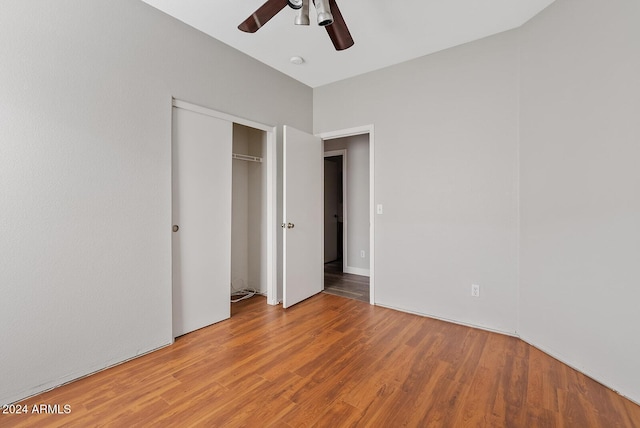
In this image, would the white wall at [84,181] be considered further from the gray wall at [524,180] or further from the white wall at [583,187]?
the white wall at [583,187]

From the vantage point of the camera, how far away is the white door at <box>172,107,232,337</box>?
249cm

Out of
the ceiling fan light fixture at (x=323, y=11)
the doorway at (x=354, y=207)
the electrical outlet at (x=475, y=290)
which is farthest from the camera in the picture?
the doorway at (x=354, y=207)

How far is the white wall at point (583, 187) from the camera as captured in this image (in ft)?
5.69

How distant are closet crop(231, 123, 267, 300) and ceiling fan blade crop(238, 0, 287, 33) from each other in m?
1.78

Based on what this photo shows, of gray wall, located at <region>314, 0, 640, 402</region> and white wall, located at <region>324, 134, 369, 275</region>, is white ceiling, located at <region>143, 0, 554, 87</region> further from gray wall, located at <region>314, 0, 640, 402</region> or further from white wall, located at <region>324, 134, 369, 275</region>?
white wall, located at <region>324, 134, 369, 275</region>

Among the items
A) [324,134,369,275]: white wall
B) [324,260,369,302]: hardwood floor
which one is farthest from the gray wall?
[324,134,369,275]: white wall

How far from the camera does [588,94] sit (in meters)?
1.96

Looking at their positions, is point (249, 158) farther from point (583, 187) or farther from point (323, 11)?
point (583, 187)

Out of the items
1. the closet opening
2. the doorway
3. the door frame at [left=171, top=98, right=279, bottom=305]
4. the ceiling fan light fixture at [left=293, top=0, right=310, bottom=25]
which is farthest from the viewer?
the doorway

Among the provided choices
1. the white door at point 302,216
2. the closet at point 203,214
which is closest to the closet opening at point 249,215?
the closet at point 203,214

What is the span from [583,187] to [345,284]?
2.93m

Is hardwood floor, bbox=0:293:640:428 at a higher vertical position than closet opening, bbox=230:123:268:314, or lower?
lower

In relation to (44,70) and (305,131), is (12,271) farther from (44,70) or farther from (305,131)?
(305,131)

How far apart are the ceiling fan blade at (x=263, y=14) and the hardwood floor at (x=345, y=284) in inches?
118
